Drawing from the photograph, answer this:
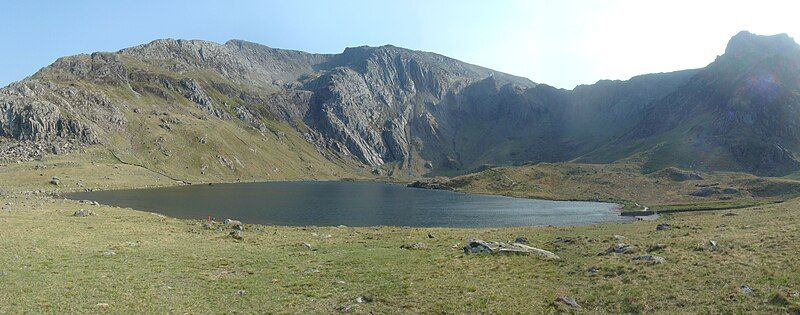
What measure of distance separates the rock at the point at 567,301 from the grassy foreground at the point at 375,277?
471mm

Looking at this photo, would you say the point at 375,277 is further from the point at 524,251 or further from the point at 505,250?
the point at 524,251

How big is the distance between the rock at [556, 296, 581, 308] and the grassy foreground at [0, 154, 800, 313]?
0.47 meters

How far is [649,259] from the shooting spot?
32.2m

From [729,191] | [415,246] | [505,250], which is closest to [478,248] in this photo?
[505,250]

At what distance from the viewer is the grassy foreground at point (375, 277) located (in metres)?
24.4

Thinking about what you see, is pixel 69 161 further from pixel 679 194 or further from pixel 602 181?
pixel 679 194

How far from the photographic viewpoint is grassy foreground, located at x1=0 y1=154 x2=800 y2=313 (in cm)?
2442

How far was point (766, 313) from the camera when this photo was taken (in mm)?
20656

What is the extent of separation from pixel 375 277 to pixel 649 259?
64.9ft

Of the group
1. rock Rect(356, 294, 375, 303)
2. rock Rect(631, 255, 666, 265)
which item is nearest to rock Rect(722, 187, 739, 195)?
rock Rect(631, 255, 666, 265)

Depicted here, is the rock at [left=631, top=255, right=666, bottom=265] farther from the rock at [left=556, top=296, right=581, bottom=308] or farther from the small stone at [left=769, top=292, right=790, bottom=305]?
the rock at [left=556, top=296, right=581, bottom=308]

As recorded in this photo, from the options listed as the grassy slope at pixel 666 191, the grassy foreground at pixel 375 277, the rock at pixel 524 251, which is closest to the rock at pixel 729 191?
the grassy slope at pixel 666 191

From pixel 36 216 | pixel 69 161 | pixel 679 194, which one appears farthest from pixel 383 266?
pixel 69 161

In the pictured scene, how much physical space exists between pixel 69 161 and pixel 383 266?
692ft
